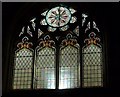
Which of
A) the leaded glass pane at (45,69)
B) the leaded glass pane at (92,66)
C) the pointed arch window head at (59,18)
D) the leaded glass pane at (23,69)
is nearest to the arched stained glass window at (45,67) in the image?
the leaded glass pane at (45,69)

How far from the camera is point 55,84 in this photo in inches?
347

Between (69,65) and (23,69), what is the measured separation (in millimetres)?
927

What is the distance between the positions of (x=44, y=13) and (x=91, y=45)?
1.31 m

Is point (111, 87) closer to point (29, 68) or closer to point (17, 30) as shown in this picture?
point (29, 68)

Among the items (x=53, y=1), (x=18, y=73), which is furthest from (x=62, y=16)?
(x=18, y=73)

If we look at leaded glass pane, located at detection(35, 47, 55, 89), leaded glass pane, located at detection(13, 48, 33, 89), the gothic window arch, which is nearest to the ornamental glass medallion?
the gothic window arch

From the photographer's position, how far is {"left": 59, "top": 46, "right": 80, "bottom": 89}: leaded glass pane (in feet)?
28.9

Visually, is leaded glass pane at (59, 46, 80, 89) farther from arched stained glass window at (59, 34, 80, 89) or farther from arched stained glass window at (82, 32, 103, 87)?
arched stained glass window at (82, 32, 103, 87)

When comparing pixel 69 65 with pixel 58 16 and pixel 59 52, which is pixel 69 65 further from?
pixel 58 16

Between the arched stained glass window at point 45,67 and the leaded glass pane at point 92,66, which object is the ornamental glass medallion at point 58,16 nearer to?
the arched stained glass window at point 45,67

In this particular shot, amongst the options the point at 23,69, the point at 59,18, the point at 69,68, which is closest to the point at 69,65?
the point at 69,68

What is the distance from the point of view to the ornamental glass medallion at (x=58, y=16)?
958 centimetres

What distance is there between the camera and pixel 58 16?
31.8ft

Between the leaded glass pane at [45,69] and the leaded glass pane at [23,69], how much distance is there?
6.3 inches
